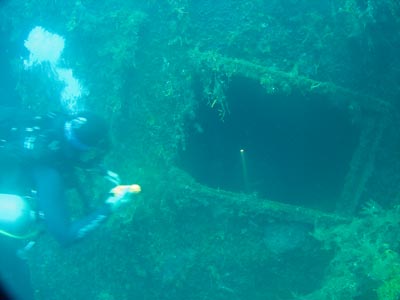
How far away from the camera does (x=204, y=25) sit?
3848 mm

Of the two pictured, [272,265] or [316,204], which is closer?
[272,265]

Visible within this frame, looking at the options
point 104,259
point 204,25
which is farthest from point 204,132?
point 104,259

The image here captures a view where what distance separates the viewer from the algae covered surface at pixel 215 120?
3.44 meters

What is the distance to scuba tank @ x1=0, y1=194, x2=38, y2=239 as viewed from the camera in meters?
3.07

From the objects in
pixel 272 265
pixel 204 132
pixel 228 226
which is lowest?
pixel 272 265

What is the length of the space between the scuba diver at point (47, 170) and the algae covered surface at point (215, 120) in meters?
0.63

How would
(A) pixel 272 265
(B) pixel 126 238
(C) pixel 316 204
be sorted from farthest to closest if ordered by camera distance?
(C) pixel 316 204, (B) pixel 126 238, (A) pixel 272 265

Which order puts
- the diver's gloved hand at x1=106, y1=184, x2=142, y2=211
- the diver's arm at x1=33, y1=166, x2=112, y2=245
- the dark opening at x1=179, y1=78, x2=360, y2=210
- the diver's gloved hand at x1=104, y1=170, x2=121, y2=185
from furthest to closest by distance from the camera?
the dark opening at x1=179, y1=78, x2=360, y2=210
the diver's gloved hand at x1=104, y1=170, x2=121, y2=185
the diver's gloved hand at x1=106, y1=184, x2=142, y2=211
the diver's arm at x1=33, y1=166, x2=112, y2=245

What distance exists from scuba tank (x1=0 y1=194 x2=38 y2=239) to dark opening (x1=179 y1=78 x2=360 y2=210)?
1637 mm

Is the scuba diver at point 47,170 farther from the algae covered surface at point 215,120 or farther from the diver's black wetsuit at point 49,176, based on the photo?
the algae covered surface at point 215,120

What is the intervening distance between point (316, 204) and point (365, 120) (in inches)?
70.8

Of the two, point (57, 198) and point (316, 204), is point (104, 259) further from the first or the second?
point (316, 204)

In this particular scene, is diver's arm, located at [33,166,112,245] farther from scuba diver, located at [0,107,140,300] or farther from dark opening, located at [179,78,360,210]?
dark opening, located at [179,78,360,210]

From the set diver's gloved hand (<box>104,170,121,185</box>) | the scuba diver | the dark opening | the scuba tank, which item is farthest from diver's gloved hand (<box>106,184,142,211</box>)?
the dark opening
